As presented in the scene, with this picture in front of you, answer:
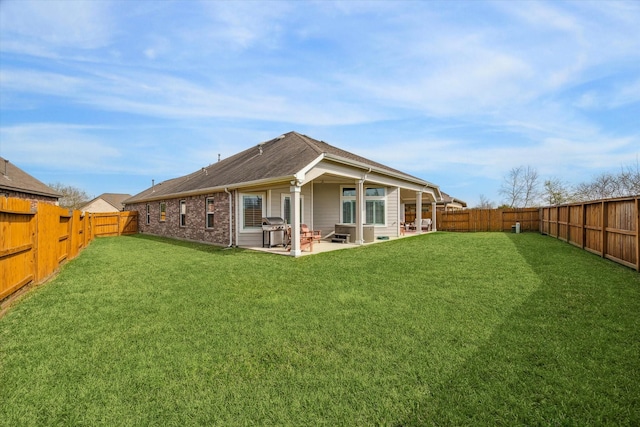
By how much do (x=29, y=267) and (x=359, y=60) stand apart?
1093cm

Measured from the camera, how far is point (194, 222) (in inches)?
623

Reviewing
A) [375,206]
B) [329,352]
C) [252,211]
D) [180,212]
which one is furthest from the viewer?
[180,212]

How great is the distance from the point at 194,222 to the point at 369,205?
370 inches

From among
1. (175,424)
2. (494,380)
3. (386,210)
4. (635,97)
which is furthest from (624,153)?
(175,424)

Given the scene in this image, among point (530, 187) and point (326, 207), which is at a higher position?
point (530, 187)

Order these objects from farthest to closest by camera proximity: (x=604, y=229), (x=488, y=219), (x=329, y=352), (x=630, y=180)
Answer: (x=630, y=180) → (x=488, y=219) → (x=604, y=229) → (x=329, y=352)

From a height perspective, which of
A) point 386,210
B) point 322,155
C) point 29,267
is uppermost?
point 322,155

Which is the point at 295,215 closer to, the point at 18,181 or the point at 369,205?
the point at 369,205

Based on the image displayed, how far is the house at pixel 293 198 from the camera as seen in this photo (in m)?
11.1

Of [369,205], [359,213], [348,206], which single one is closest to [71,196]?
[348,206]

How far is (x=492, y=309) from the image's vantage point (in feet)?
15.3

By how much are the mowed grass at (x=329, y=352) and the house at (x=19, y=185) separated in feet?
58.3

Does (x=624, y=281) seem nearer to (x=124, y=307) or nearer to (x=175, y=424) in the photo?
(x=175, y=424)

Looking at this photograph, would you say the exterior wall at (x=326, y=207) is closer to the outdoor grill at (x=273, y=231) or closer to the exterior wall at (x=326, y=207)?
the exterior wall at (x=326, y=207)
